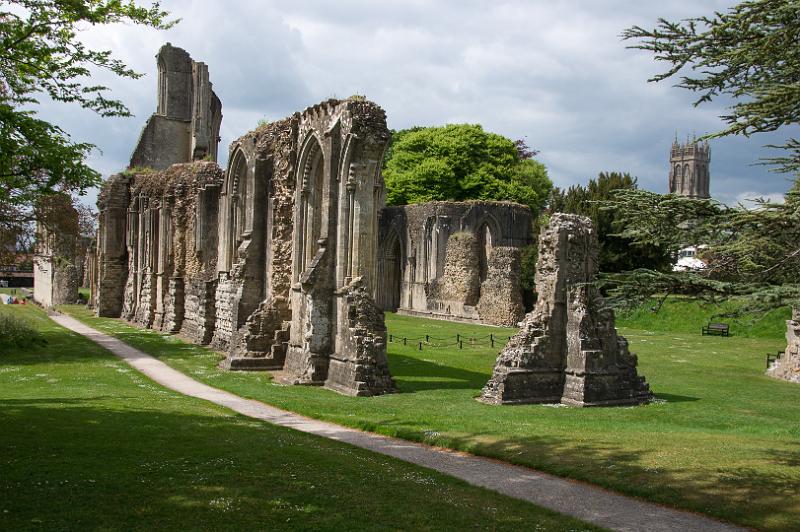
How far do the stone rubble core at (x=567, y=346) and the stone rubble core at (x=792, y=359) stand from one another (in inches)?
274

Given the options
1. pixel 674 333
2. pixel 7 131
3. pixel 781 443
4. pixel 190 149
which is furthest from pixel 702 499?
pixel 190 149

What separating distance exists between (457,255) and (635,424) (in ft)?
96.9

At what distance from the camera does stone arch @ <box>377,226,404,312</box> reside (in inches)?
1913

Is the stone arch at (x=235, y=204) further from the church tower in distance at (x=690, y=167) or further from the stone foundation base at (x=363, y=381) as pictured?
the church tower in distance at (x=690, y=167)

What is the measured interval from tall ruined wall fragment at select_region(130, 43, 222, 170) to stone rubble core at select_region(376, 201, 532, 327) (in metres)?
12.6

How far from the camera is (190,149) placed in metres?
42.3

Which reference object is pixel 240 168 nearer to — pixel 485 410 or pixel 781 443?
pixel 485 410

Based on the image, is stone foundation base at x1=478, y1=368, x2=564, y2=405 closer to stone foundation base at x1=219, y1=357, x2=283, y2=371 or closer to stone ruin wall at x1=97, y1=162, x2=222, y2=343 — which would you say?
stone foundation base at x1=219, y1=357, x2=283, y2=371

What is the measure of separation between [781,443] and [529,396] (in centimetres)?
492

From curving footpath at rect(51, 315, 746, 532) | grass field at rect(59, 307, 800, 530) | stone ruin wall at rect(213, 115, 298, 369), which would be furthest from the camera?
stone ruin wall at rect(213, 115, 298, 369)

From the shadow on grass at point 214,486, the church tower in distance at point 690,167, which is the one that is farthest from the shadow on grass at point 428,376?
the church tower in distance at point 690,167

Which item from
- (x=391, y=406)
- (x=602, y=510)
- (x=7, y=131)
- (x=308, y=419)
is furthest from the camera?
(x=391, y=406)

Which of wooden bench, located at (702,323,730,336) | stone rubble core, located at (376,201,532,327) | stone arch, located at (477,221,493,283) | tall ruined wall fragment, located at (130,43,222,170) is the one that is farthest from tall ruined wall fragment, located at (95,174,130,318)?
wooden bench, located at (702,323,730,336)

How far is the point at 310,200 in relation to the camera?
1922 cm
